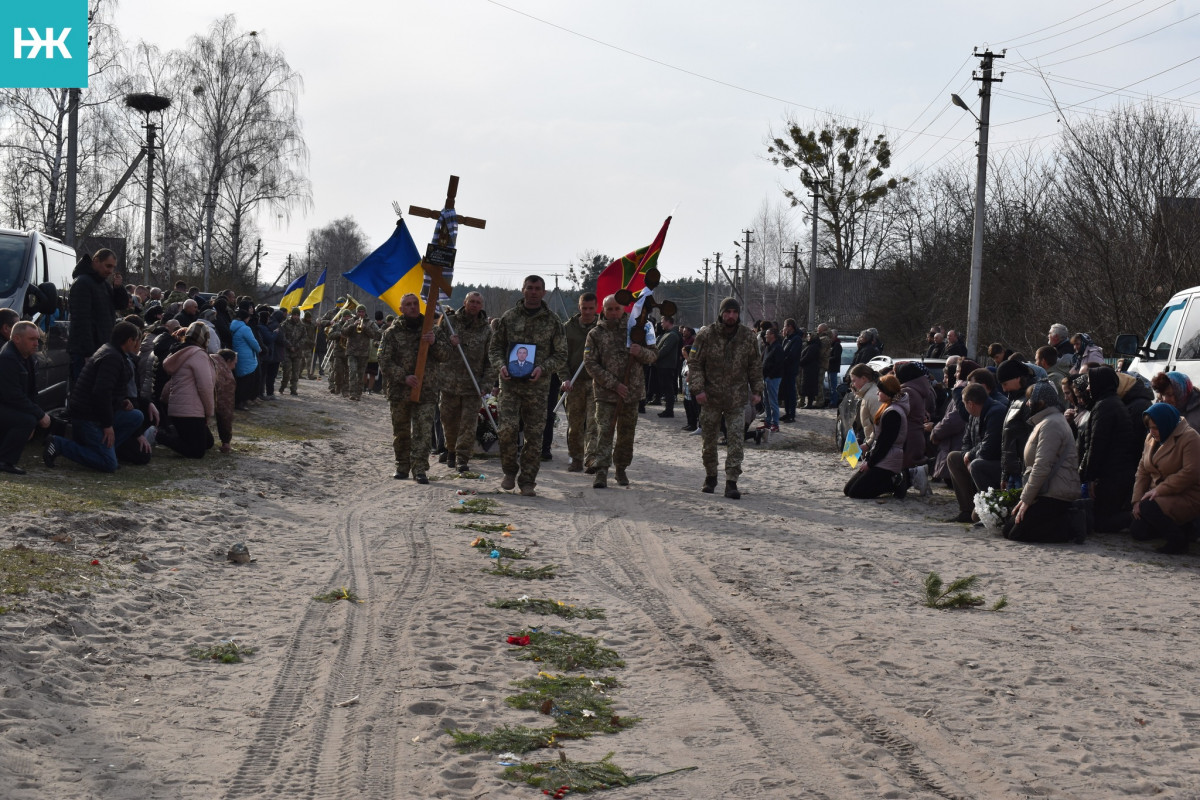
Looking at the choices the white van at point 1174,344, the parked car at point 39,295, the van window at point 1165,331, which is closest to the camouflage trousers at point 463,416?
the parked car at point 39,295

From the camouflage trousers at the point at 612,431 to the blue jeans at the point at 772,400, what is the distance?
784 centimetres

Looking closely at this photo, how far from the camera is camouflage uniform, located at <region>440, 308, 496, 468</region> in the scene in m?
13.4

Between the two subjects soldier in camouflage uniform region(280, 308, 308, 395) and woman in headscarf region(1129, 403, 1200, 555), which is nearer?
woman in headscarf region(1129, 403, 1200, 555)

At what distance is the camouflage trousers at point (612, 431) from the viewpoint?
12836 millimetres

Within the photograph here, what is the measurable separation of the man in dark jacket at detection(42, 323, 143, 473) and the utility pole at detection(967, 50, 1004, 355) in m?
20.3

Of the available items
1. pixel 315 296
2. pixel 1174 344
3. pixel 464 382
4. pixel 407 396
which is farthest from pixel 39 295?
pixel 315 296

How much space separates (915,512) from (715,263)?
3060 inches

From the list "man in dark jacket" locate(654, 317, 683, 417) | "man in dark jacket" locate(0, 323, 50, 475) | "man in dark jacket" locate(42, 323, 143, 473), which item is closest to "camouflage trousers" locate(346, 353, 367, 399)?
"man in dark jacket" locate(654, 317, 683, 417)

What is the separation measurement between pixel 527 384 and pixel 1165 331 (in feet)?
24.7

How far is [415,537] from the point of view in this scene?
372 inches

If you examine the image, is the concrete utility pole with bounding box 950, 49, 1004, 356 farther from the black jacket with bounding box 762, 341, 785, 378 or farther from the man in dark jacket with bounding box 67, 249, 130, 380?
the man in dark jacket with bounding box 67, 249, 130, 380

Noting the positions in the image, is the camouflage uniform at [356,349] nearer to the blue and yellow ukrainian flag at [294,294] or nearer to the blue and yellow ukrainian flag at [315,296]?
the blue and yellow ukrainian flag at [294,294]

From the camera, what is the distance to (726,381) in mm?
12445

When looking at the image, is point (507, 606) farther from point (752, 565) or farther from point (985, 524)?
point (985, 524)
